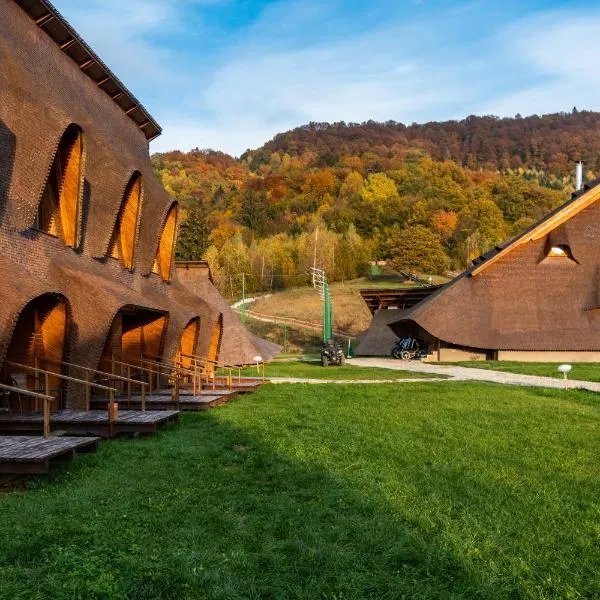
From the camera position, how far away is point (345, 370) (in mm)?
27312

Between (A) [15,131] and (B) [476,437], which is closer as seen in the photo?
(B) [476,437]

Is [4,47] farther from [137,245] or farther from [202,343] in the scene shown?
[202,343]

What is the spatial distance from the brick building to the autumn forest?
51.9m

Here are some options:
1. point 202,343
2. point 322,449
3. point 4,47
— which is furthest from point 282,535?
point 202,343

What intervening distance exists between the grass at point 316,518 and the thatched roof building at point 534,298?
875 inches

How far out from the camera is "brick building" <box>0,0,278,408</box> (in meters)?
10.7

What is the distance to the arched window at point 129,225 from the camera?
649 inches

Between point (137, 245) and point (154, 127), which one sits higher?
point (154, 127)

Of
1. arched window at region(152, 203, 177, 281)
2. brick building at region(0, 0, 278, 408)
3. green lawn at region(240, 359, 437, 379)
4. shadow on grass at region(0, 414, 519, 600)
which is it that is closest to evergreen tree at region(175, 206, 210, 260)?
green lawn at region(240, 359, 437, 379)

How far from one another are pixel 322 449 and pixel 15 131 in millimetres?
7139

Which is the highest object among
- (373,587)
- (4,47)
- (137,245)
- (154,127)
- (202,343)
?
(154,127)

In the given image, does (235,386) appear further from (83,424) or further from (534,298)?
(534,298)

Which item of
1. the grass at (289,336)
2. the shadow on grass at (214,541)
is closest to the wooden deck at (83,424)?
the shadow on grass at (214,541)

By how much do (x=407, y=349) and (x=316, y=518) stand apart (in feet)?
104
